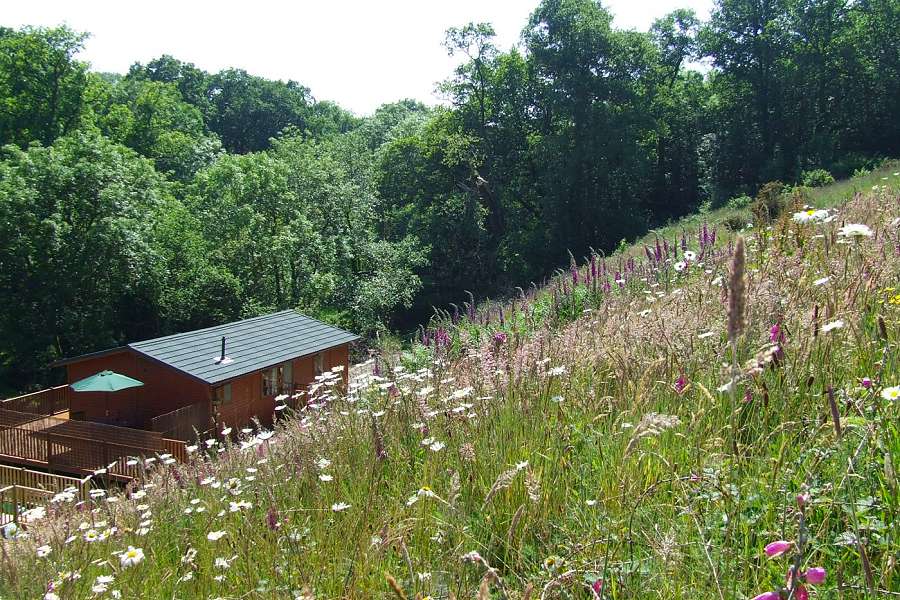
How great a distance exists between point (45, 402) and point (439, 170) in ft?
69.9

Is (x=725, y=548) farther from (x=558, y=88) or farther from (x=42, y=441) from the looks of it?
(x=558, y=88)

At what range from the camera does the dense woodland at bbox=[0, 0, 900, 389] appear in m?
22.6

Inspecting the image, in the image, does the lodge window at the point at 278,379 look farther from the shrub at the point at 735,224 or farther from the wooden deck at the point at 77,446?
the shrub at the point at 735,224

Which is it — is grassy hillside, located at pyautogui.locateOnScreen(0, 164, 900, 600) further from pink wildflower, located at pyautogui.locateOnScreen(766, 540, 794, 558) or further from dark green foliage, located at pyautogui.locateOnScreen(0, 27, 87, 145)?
Result: dark green foliage, located at pyautogui.locateOnScreen(0, 27, 87, 145)

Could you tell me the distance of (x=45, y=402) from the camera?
17984mm

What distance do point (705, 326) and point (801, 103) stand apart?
3465 centimetres

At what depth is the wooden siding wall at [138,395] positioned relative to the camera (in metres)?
16.8

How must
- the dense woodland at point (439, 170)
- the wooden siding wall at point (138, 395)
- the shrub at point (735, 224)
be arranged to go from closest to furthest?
the shrub at point (735, 224)
the wooden siding wall at point (138, 395)
the dense woodland at point (439, 170)

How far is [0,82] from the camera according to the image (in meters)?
28.0

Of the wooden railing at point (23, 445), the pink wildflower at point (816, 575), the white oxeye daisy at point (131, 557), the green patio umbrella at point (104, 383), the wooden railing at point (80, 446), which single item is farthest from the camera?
the green patio umbrella at point (104, 383)

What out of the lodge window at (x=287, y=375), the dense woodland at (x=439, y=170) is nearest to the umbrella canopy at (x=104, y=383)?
the lodge window at (x=287, y=375)

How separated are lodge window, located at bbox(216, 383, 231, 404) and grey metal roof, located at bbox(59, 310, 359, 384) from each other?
495mm

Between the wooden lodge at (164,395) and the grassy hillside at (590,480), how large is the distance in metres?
11.6

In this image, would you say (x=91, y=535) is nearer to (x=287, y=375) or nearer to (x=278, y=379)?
(x=278, y=379)
